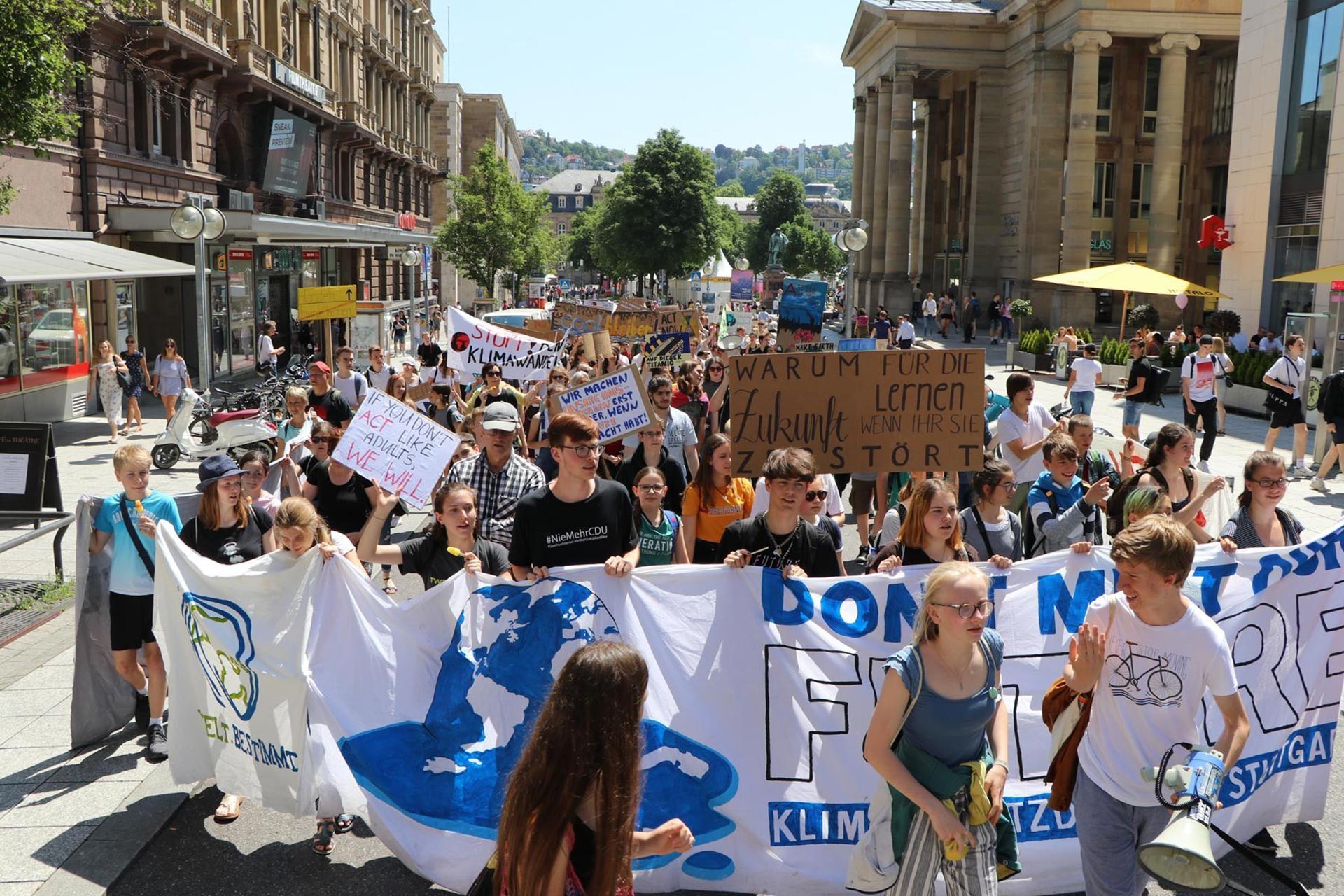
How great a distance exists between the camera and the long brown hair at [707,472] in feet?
24.7

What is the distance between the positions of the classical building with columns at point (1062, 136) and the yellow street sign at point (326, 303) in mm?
25286

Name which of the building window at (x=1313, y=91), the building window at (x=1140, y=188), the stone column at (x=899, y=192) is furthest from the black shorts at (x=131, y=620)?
the stone column at (x=899, y=192)

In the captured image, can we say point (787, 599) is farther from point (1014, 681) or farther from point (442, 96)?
point (442, 96)

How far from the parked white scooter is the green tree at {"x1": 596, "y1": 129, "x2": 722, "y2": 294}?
187 feet

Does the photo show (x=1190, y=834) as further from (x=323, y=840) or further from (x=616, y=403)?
(x=616, y=403)

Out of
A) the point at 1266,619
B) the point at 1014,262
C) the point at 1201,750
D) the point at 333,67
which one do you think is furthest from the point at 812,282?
the point at 333,67

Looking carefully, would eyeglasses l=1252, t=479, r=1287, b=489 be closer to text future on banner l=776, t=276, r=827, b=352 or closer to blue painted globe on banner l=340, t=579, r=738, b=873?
blue painted globe on banner l=340, t=579, r=738, b=873

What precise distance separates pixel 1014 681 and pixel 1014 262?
47363mm

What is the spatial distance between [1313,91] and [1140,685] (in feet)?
96.8

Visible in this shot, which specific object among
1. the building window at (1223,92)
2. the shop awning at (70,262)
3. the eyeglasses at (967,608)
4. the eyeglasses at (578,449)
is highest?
the building window at (1223,92)

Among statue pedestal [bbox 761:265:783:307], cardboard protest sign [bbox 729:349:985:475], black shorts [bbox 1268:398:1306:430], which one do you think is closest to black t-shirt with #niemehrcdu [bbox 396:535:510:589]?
cardboard protest sign [bbox 729:349:985:475]

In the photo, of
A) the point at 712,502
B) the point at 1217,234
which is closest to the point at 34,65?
the point at 712,502

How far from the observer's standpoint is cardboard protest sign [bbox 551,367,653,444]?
1004cm

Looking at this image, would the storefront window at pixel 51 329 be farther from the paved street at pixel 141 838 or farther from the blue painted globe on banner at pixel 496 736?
the blue painted globe on banner at pixel 496 736
